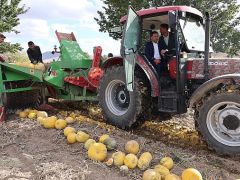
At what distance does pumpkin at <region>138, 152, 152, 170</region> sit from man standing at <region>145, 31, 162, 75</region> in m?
2.26

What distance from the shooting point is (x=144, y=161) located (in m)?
5.12

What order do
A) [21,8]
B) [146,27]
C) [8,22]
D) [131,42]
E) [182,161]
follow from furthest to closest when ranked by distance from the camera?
[21,8] → [8,22] → [146,27] → [131,42] → [182,161]

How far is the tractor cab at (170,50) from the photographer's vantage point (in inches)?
262

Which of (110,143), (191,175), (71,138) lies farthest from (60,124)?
(191,175)

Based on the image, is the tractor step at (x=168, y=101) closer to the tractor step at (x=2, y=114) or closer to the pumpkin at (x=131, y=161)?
the pumpkin at (x=131, y=161)

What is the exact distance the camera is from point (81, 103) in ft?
33.2

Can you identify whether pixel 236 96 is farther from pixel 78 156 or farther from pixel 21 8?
pixel 21 8

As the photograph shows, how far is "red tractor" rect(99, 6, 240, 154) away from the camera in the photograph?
586 centimetres

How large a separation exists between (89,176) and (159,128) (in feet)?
10.4

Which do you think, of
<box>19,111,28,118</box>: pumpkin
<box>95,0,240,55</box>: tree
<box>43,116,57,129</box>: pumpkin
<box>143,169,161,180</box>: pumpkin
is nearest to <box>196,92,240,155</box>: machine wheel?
<box>143,169,161,180</box>: pumpkin

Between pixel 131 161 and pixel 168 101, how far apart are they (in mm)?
2013

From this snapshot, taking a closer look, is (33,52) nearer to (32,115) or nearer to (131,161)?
(32,115)

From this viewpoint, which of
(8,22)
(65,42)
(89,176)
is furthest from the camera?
(8,22)

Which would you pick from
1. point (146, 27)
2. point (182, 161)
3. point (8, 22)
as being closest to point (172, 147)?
point (182, 161)
